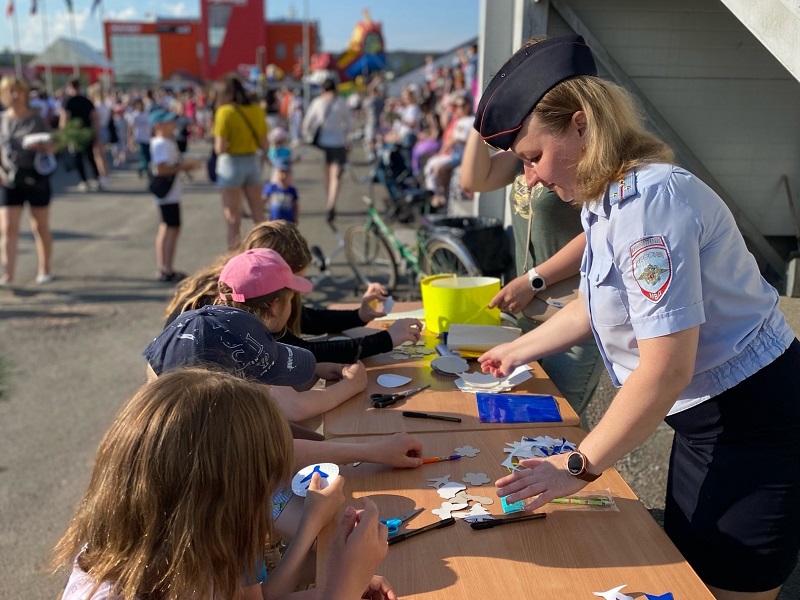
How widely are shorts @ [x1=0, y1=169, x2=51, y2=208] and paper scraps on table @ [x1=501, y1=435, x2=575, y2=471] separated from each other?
587 centimetres

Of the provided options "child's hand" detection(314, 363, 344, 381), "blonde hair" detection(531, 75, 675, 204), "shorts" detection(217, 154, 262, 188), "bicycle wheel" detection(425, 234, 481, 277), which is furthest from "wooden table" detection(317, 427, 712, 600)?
"shorts" detection(217, 154, 262, 188)

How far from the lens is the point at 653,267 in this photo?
1.35 m

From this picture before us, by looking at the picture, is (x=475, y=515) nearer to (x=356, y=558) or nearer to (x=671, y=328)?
(x=356, y=558)

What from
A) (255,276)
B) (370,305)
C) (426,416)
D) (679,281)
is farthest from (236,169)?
(679,281)

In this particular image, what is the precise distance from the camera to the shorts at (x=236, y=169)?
699 centimetres

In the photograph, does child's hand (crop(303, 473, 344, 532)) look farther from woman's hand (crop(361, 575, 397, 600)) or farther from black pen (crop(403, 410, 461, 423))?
black pen (crop(403, 410, 461, 423))

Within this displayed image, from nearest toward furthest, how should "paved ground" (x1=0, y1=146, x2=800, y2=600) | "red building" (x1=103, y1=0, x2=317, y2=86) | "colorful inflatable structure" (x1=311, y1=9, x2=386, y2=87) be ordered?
"paved ground" (x1=0, y1=146, x2=800, y2=600) < "colorful inflatable structure" (x1=311, y1=9, x2=386, y2=87) < "red building" (x1=103, y1=0, x2=317, y2=86)

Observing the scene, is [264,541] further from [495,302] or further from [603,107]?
[495,302]

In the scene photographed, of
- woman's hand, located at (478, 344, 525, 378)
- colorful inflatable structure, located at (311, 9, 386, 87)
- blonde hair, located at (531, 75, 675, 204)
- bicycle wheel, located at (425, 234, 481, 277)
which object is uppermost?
colorful inflatable structure, located at (311, 9, 386, 87)

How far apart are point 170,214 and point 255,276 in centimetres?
477

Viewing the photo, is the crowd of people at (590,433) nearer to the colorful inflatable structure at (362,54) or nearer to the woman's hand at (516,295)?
the woman's hand at (516,295)

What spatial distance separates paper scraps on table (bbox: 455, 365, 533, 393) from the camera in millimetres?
2271

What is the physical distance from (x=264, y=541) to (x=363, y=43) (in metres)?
40.8

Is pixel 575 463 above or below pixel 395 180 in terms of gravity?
above
